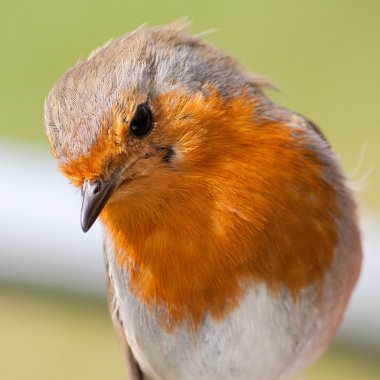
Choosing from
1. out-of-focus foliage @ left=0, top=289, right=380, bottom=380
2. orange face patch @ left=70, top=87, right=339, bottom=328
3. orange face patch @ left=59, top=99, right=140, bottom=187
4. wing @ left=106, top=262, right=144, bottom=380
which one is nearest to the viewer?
orange face patch @ left=59, top=99, right=140, bottom=187

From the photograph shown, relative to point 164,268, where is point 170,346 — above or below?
below

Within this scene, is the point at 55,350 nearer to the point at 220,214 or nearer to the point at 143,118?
the point at 220,214

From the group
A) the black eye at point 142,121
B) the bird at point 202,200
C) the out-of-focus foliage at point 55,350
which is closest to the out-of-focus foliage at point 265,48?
the out-of-focus foliage at point 55,350

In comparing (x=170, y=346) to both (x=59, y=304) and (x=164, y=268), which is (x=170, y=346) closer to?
(x=164, y=268)

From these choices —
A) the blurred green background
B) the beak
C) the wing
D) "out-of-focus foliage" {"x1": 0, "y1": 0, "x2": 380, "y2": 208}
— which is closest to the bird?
the beak

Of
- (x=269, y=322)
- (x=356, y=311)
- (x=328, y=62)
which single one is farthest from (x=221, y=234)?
(x=328, y=62)

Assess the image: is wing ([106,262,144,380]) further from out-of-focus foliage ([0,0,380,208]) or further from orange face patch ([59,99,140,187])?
out-of-focus foliage ([0,0,380,208])

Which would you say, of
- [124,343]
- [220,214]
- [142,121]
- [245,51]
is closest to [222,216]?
[220,214]
